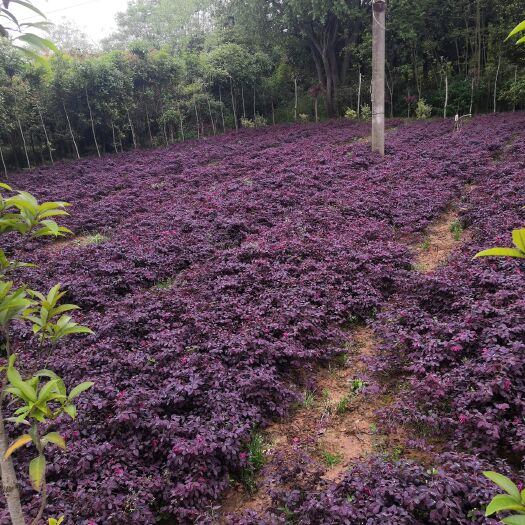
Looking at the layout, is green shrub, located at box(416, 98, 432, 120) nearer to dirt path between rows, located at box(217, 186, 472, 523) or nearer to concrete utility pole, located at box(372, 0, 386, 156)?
concrete utility pole, located at box(372, 0, 386, 156)

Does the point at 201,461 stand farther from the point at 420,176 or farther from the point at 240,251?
the point at 420,176

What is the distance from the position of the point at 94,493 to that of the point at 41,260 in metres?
5.31

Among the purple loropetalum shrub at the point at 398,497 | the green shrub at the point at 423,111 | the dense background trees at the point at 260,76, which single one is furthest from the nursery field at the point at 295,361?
the green shrub at the point at 423,111

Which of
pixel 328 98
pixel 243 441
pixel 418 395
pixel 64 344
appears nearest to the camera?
pixel 243 441

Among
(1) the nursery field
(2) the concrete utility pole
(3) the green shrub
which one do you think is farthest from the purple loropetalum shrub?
(3) the green shrub

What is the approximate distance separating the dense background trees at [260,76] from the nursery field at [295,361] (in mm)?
10981

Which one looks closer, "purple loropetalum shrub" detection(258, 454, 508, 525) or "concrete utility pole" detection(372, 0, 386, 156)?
"purple loropetalum shrub" detection(258, 454, 508, 525)

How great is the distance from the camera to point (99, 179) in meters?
12.9

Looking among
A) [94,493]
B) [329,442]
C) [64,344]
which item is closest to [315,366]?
[329,442]

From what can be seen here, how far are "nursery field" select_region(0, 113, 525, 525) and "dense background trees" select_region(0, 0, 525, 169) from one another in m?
11.0

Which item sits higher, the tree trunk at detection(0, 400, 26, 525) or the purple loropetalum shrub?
the tree trunk at detection(0, 400, 26, 525)

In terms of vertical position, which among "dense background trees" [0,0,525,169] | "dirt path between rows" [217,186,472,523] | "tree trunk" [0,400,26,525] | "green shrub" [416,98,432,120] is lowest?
"dirt path between rows" [217,186,472,523]

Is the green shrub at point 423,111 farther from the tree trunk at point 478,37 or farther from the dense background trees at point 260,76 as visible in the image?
the tree trunk at point 478,37

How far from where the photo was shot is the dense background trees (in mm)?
17047
